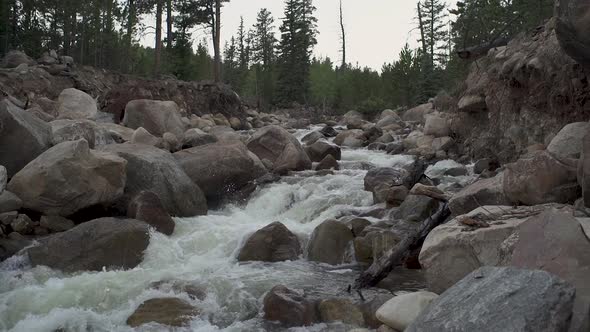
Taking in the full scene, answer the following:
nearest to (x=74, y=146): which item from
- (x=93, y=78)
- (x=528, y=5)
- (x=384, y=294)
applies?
(x=384, y=294)

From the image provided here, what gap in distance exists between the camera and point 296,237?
28.2 ft

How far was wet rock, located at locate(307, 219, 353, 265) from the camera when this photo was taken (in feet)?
26.6

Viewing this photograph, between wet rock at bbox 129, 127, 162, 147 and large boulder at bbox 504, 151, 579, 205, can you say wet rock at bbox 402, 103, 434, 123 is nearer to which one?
wet rock at bbox 129, 127, 162, 147

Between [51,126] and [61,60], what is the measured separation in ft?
47.9

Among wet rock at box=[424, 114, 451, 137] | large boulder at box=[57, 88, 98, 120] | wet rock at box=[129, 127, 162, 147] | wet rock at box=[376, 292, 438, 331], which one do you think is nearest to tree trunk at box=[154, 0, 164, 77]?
large boulder at box=[57, 88, 98, 120]

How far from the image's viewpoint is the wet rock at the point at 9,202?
8172 millimetres

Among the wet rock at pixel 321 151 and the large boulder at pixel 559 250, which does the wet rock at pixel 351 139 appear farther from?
the large boulder at pixel 559 250

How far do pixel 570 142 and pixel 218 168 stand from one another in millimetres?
6931

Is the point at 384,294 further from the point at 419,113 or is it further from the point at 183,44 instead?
the point at 183,44

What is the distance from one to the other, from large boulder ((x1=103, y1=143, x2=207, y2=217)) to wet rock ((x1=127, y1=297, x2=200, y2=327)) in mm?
3758

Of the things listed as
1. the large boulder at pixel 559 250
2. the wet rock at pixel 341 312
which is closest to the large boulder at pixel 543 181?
the large boulder at pixel 559 250

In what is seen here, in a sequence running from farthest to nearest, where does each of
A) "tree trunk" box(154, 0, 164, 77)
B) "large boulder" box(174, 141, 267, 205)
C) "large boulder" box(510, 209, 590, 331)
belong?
"tree trunk" box(154, 0, 164, 77)
"large boulder" box(174, 141, 267, 205)
"large boulder" box(510, 209, 590, 331)

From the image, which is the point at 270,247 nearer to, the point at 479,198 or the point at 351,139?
the point at 479,198

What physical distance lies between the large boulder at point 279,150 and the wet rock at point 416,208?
4.81 meters
